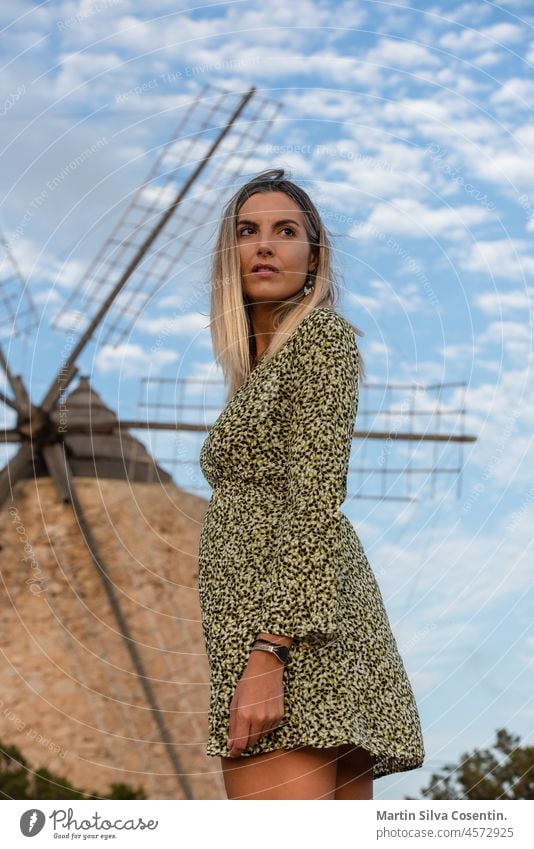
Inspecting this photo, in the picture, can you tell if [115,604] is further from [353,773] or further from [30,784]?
[353,773]

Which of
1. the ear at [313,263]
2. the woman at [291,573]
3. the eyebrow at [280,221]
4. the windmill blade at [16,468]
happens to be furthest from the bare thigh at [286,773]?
the windmill blade at [16,468]

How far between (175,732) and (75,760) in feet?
3.46

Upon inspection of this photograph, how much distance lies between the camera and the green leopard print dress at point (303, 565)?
2982 mm

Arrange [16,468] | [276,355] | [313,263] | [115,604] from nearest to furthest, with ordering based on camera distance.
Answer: [276,355] < [313,263] < [115,604] < [16,468]

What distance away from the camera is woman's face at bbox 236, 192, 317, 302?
11.2 feet

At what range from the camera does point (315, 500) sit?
300 centimetres

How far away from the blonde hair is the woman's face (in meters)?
0.02

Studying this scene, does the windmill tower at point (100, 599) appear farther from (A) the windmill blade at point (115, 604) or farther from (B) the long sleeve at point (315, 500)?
(B) the long sleeve at point (315, 500)

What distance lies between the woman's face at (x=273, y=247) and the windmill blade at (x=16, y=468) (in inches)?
387

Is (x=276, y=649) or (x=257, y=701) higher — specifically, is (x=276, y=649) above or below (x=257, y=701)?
above

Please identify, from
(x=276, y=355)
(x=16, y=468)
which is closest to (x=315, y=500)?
(x=276, y=355)

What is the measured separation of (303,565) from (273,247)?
973 mm

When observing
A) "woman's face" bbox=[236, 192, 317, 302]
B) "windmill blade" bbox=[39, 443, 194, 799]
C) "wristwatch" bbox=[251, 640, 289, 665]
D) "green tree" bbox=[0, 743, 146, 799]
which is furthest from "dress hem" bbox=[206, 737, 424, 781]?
"windmill blade" bbox=[39, 443, 194, 799]
